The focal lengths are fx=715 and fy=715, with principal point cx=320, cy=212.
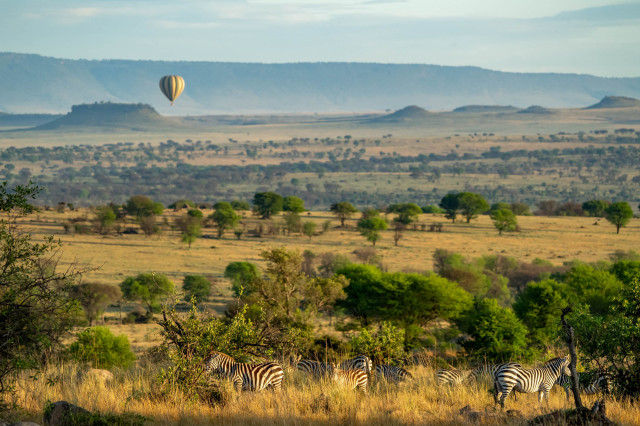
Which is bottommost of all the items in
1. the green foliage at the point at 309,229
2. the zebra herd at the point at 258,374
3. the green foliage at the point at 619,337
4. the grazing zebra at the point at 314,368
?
the green foliage at the point at 309,229

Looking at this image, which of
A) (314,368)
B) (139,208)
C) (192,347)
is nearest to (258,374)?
(192,347)

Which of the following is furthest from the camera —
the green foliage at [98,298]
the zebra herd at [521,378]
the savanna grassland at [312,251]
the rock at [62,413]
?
the green foliage at [98,298]

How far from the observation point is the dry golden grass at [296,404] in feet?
31.8

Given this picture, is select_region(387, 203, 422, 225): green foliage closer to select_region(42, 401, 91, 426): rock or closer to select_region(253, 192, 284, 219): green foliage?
select_region(253, 192, 284, 219): green foliage

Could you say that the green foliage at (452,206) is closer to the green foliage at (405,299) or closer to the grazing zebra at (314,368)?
the green foliage at (405,299)

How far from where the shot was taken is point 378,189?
7160 inches

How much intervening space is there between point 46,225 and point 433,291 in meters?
61.9

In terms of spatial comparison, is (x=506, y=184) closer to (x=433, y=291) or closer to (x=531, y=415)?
(x=433, y=291)

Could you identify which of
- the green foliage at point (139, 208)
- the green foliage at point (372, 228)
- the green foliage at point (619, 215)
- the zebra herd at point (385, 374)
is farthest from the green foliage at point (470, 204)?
the zebra herd at point (385, 374)

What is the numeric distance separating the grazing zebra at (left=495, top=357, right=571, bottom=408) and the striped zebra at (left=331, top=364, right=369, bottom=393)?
7.47 ft

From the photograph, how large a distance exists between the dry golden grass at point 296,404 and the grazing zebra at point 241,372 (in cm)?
30

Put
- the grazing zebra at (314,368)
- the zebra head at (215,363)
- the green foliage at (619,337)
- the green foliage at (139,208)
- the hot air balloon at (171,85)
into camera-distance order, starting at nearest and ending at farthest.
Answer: the green foliage at (619,337)
the zebra head at (215,363)
the grazing zebra at (314,368)
the green foliage at (139,208)
the hot air balloon at (171,85)

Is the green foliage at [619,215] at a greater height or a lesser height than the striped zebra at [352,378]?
lesser

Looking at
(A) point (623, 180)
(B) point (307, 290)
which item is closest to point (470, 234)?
(B) point (307, 290)
